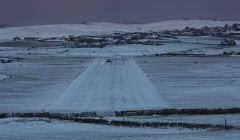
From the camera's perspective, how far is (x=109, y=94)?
34312 mm

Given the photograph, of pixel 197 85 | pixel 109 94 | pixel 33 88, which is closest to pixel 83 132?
pixel 109 94

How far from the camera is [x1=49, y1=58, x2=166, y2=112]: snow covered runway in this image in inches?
1147

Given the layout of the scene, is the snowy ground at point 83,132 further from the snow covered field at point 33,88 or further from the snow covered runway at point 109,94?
the snow covered field at point 33,88

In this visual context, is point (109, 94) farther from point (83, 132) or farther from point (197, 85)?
point (83, 132)

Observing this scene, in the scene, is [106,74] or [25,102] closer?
[25,102]

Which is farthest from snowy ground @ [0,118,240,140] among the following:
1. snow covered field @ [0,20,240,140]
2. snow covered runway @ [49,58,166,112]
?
snow covered runway @ [49,58,166,112]

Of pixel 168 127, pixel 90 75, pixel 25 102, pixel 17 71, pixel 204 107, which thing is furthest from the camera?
pixel 17 71

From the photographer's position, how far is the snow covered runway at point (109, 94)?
29.1 m

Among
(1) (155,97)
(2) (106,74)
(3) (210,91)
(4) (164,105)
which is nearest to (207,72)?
(2) (106,74)

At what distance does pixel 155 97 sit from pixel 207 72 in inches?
727

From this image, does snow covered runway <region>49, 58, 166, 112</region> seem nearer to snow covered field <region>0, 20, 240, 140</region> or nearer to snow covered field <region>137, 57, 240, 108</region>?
snow covered field <region>0, 20, 240, 140</region>

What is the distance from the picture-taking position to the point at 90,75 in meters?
48.4

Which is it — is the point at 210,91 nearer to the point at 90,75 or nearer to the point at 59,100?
the point at 59,100

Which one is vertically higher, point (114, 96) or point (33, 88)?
point (33, 88)
